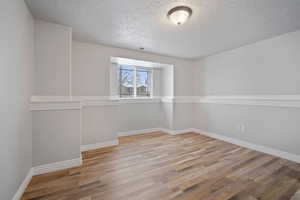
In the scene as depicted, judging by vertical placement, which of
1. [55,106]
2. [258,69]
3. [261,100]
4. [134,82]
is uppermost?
[258,69]

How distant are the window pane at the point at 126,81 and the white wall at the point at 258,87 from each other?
7.33 feet

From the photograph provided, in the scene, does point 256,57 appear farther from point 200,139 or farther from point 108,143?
point 108,143

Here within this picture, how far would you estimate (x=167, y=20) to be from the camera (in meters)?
1.92

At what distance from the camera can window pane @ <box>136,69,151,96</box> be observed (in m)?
3.97

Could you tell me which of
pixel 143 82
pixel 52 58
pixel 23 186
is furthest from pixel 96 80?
pixel 23 186

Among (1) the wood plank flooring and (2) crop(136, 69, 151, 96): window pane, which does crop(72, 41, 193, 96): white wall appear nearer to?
(2) crop(136, 69, 151, 96): window pane

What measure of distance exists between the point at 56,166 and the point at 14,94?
124cm

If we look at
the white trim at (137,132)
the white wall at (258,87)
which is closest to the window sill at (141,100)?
the white trim at (137,132)

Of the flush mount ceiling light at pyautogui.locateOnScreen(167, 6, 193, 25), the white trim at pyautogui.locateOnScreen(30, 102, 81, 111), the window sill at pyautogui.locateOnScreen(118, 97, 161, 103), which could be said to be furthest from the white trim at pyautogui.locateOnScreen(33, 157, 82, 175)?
the flush mount ceiling light at pyautogui.locateOnScreen(167, 6, 193, 25)

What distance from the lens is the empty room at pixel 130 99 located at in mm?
1428

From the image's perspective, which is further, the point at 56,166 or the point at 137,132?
the point at 137,132

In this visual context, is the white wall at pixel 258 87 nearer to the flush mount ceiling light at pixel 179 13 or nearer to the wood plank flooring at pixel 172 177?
the wood plank flooring at pixel 172 177

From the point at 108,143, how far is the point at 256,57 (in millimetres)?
3718

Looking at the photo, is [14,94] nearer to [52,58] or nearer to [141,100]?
[52,58]
